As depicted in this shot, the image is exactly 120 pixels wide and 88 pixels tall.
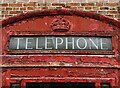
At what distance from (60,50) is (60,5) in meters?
0.70

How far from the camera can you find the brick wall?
20.1ft

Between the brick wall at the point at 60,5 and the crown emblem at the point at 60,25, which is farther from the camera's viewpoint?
the brick wall at the point at 60,5

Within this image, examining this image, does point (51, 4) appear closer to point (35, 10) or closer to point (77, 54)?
point (35, 10)

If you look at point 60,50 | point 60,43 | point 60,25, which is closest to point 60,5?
point 60,25

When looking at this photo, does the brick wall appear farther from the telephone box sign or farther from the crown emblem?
the telephone box sign

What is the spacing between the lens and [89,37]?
582 centimetres

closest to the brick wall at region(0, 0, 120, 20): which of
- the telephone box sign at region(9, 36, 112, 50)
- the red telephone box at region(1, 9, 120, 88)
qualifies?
the red telephone box at region(1, 9, 120, 88)

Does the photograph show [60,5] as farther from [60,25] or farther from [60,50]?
[60,50]

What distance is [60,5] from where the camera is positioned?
616 cm

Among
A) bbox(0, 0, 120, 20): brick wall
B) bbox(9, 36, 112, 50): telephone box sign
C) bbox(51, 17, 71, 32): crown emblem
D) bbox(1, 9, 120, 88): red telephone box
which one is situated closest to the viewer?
bbox(1, 9, 120, 88): red telephone box

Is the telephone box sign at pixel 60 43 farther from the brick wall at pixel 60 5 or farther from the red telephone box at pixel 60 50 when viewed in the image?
the brick wall at pixel 60 5

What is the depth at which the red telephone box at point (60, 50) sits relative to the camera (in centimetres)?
552

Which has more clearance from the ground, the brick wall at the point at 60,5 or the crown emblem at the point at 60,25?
the brick wall at the point at 60,5

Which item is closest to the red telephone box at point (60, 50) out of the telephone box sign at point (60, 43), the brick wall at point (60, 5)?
the telephone box sign at point (60, 43)
